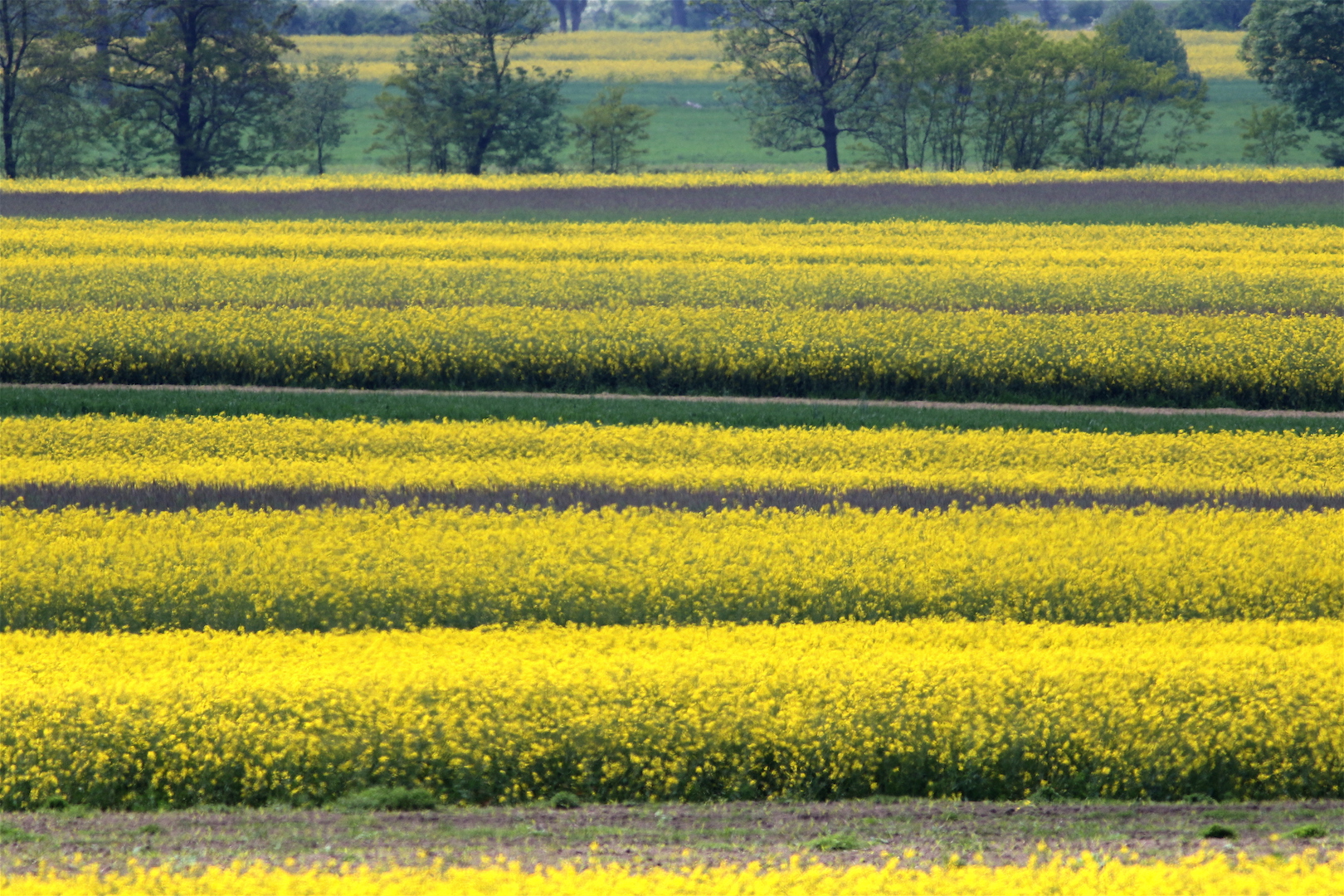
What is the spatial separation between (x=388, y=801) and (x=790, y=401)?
53.6 feet

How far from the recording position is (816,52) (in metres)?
60.0

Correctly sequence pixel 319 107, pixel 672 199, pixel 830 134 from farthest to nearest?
pixel 319 107 → pixel 830 134 → pixel 672 199

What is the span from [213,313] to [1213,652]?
22.5m

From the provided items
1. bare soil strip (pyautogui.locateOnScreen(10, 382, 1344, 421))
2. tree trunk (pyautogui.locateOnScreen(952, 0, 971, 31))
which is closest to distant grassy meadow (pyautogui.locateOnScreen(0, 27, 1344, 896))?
bare soil strip (pyautogui.locateOnScreen(10, 382, 1344, 421))

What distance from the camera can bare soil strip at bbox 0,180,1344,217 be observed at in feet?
151

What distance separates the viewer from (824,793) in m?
9.65

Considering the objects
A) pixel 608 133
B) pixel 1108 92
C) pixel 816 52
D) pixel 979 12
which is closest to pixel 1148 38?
pixel 979 12

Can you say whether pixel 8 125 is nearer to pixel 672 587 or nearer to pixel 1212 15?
pixel 672 587

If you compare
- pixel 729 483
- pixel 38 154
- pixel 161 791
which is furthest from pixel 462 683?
pixel 38 154

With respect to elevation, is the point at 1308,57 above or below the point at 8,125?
above

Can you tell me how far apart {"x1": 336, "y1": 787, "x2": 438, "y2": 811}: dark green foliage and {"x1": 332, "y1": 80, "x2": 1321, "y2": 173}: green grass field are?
59128mm

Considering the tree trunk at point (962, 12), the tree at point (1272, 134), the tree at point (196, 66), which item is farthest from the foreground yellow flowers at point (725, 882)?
the tree trunk at point (962, 12)

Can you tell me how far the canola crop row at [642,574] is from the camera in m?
13.0

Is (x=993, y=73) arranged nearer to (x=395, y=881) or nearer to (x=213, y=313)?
(x=213, y=313)
